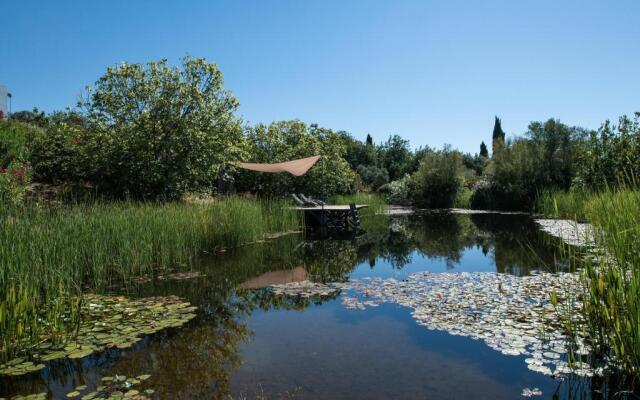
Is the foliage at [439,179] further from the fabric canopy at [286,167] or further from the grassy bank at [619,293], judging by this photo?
the grassy bank at [619,293]

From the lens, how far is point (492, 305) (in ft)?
15.9

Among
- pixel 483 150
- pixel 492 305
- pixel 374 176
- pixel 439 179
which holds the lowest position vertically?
pixel 492 305

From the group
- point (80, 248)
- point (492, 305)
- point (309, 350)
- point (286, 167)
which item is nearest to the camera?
point (309, 350)

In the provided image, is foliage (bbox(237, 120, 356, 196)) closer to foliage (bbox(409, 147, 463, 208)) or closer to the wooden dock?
the wooden dock

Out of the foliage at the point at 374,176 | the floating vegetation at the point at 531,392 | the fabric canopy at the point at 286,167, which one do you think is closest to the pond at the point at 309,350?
the floating vegetation at the point at 531,392

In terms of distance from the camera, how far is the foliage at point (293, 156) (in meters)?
17.6

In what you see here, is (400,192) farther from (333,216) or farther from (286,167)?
(286,167)

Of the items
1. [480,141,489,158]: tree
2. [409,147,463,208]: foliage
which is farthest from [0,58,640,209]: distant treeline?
[480,141,489,158]: tree

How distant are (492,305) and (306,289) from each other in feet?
8.34

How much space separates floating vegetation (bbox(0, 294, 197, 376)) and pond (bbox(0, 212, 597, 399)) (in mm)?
96

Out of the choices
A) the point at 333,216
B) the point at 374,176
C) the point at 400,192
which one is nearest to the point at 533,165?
the point at 400,192

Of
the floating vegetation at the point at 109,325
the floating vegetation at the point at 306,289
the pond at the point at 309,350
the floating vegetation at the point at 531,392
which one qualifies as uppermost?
the floating vegetation at the point at 109,325

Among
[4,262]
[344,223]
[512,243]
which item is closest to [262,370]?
[4,262]

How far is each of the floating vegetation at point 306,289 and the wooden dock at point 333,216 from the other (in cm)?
749
